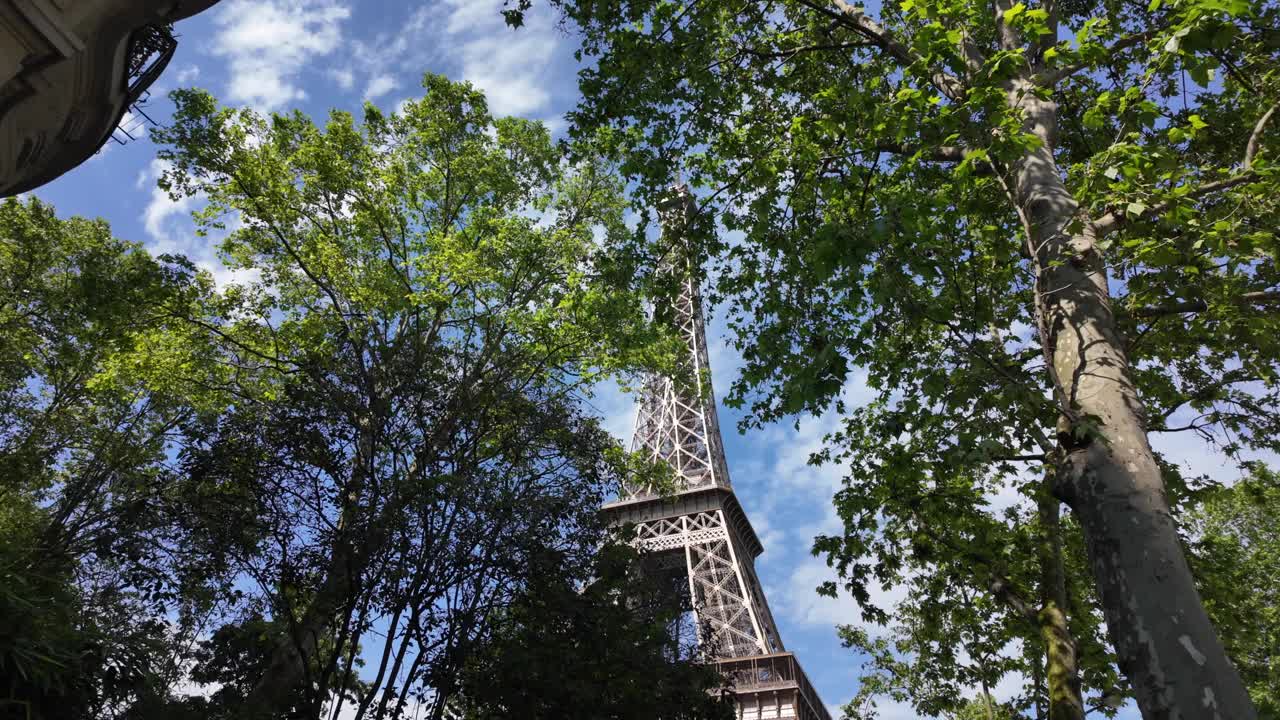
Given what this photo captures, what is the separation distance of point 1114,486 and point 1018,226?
523cm

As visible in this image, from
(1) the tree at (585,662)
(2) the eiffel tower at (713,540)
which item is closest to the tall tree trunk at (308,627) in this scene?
(1) the tree at (585,662)

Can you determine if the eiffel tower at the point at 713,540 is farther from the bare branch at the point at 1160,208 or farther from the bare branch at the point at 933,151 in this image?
the bare branch at the point at 1160,208

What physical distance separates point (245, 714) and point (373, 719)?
5.40 ft

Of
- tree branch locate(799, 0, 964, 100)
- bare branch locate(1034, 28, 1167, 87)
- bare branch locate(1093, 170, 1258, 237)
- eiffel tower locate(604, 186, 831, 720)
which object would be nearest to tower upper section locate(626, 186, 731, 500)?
eiffel tower locate(604, 186, 831, 720)

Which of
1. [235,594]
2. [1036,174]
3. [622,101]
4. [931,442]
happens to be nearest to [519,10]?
[622,101]

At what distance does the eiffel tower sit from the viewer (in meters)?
25.9

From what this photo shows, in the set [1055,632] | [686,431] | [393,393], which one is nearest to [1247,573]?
[1055,632]

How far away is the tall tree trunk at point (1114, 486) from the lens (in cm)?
380

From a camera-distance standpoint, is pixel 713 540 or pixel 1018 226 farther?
pixel 713 540

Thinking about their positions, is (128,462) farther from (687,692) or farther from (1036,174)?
(1036,174)

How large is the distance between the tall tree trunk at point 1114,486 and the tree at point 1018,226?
0.01 m

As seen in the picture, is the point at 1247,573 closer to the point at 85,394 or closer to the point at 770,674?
the point at 770,674

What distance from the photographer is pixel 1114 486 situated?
440cm

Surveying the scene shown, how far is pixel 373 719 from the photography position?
7934mm
